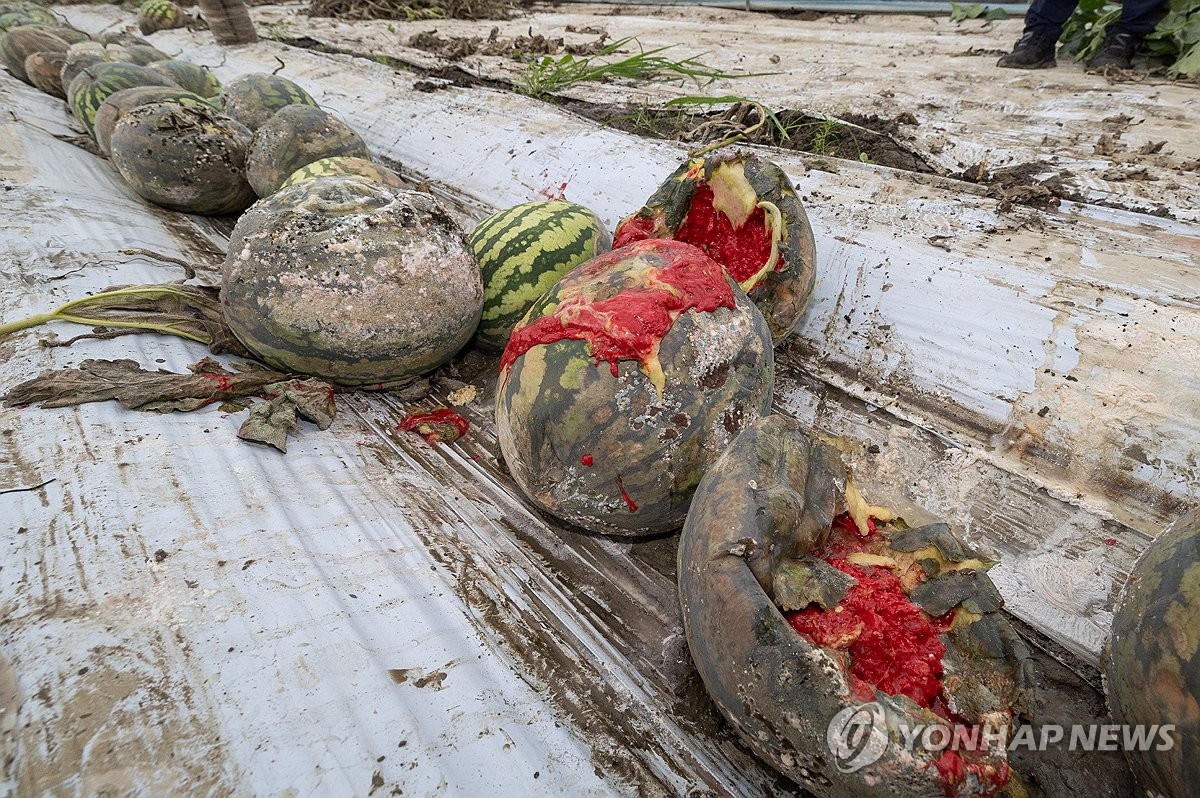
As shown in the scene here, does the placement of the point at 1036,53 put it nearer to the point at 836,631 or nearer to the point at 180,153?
the point at 836,631

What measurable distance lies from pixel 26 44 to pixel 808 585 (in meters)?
8.23

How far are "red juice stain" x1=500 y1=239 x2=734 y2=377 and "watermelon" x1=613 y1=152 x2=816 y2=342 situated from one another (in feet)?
1.45

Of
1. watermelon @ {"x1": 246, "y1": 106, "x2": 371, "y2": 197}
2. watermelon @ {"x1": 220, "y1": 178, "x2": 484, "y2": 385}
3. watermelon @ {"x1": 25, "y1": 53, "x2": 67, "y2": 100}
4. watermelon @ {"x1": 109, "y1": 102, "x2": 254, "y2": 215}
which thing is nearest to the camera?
watermelon @ {"x1": 220, "y1": 178, "x2": 484, "y2": 385}

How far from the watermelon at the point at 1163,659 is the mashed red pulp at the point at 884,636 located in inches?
14.9

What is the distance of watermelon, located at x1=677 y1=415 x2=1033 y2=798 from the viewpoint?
1.31 metres

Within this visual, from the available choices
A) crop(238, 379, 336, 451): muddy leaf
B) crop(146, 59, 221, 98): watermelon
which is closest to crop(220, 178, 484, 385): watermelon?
crop(238, 379, 336, 451): muddy leaf

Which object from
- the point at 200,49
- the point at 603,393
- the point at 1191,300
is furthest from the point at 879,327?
the point at 200,49

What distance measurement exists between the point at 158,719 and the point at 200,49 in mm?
7680

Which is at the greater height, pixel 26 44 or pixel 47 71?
pixel 26 44

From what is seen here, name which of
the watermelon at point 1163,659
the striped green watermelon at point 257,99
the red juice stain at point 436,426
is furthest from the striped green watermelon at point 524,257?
the striped green watermelon at point 257,99

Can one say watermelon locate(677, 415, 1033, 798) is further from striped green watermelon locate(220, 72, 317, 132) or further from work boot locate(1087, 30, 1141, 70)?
work boot locate(1087, 30, 1141, 70)

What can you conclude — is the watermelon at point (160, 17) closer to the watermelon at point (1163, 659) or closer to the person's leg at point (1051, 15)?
the person's leg at point (1051, 15)

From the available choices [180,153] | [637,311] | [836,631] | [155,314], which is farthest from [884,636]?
[180,153]

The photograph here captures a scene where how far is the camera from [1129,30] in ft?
14.4
